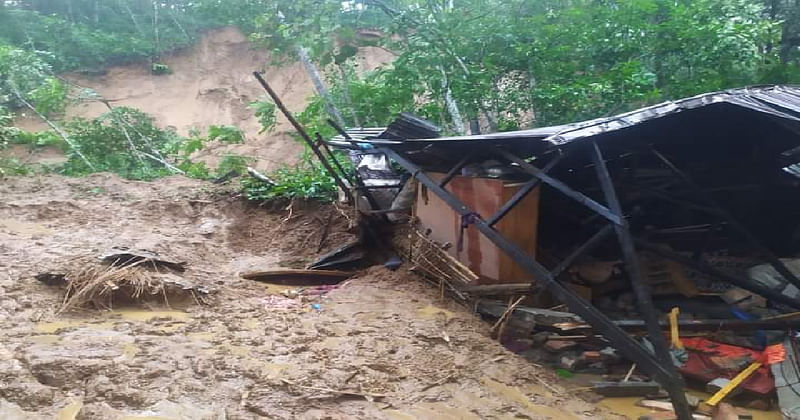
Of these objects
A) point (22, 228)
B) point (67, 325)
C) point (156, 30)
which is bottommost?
point (22, 228)

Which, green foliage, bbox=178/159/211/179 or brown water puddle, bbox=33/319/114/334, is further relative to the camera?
green foliage, bbox=178/159/211/179

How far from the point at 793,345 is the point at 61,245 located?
8036 mm

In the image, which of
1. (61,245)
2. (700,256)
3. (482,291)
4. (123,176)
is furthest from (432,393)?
(123,176)

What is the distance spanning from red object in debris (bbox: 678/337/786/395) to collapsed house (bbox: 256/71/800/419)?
2cm

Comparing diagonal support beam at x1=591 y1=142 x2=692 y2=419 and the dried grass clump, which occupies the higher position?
diagonal support beam at x1=591 y1=142 x2=692 y2=419

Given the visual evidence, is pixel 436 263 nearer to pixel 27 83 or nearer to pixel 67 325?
pixel 67 325

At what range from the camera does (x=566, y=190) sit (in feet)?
14.8

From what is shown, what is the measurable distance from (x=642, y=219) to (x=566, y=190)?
114 inches

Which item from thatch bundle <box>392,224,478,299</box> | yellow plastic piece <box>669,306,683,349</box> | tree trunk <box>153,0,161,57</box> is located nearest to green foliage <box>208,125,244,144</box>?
tree trunk <box>153,0,161,57</box>

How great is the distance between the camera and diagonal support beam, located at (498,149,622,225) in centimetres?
417

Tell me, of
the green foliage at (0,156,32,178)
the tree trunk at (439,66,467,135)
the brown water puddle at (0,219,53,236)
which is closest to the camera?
the brown water puddle at (0,219,53,236)

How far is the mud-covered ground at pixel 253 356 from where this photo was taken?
4.03m

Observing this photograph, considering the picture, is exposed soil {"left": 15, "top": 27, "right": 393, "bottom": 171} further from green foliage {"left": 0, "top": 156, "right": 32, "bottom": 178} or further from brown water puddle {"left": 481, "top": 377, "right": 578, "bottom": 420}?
brown water puddle {"left": 481, "top": 377, "right": 578, "bottom": 420}

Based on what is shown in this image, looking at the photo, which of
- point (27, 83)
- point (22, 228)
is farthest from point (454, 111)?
point (27, 83)
